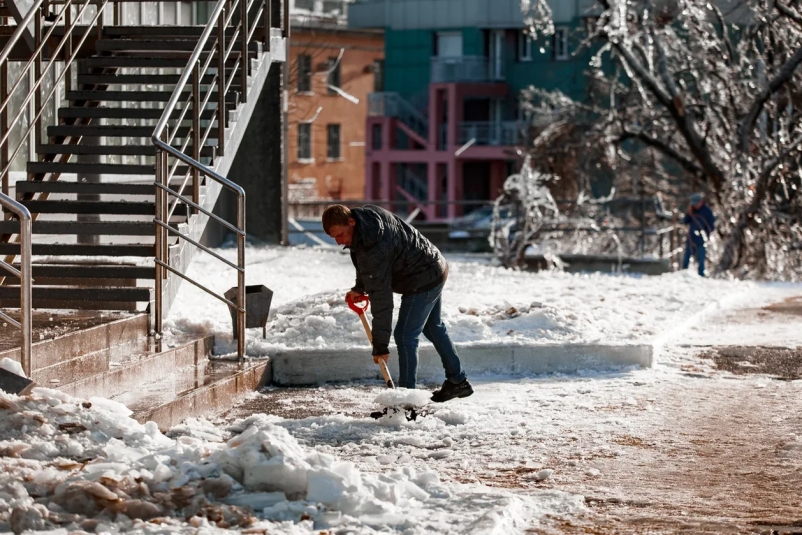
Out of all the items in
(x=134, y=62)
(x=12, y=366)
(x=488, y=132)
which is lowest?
(x=12, y=366)

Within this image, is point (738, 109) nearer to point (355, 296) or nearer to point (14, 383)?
point (355, 296)

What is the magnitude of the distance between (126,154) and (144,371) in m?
3.01

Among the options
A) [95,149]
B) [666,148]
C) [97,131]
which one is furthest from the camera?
[666,148]

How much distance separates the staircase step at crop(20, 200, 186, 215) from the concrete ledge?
1.80 metres

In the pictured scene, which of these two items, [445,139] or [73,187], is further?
[445,139]

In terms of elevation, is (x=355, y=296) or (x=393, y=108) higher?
(x=393, y=108)

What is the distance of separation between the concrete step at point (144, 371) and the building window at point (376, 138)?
41.7 metres

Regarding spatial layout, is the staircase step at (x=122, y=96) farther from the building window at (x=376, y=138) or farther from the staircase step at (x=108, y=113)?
the building window at (x=376, y=138)

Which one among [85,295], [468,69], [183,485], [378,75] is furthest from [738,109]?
[378,75]

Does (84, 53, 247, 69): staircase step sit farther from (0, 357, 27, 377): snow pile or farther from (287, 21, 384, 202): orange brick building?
(287, 21, 384, 202): orange brick building

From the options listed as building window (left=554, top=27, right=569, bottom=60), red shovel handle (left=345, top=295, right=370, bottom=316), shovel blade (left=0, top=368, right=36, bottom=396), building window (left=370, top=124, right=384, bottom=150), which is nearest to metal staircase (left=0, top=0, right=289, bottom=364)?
red shovel handle (left=345, top=295, right=370, bottom=316)

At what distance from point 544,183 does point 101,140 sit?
14734 millimetres

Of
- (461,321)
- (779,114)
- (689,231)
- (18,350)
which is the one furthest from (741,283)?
(18,350)

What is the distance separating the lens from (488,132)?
48.5 meters
